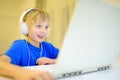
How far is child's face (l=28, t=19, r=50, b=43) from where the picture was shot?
3.18 ft

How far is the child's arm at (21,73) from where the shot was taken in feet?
1.16

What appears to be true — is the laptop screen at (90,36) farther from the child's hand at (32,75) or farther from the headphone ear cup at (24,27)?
the headphone ear cup at (24,27)

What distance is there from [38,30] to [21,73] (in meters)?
0.61

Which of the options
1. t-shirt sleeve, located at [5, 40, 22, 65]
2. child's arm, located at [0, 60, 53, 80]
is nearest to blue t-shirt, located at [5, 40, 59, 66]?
t-shirt sleeve, located at [5, 40, 22, 65]

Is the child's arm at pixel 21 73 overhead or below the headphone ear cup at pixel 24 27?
below

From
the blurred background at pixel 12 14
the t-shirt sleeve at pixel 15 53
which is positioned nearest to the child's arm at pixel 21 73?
the t-shirt sleeve at pixel 15 53

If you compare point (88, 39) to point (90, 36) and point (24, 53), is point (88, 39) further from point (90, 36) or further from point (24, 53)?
point (24, 53)

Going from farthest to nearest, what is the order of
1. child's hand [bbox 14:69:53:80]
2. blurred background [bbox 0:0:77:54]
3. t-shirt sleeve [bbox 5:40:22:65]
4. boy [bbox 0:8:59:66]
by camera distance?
blurred background [bbox 0:0:77:54], boy [bbox 0:8:59:66], t-shirt sleeve [bbox 5:40:22:65], child's hand [bbox 14:69:53:80]

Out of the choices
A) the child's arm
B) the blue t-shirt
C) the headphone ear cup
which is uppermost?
the headphone ear cup

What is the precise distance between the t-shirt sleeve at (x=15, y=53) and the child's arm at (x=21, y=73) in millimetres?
338

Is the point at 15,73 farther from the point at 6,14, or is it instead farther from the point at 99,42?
the point at 6,14

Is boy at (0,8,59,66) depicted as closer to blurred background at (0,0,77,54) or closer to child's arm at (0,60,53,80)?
child's arm at (0,60,53,80)

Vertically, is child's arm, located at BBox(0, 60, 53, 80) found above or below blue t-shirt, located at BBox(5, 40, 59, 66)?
above

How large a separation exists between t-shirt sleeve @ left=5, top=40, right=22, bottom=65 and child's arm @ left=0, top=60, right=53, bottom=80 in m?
0.34
